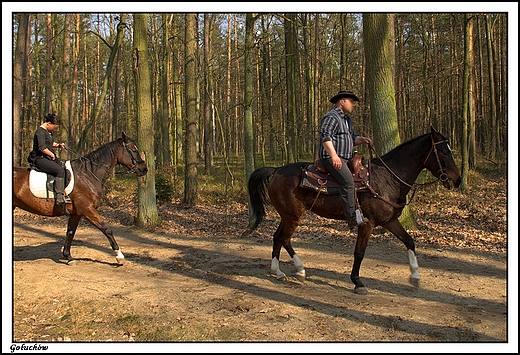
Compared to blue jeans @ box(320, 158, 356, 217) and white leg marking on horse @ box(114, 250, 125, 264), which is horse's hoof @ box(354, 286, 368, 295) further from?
white leg marking on horse @ box(114, 250, 125, 264)

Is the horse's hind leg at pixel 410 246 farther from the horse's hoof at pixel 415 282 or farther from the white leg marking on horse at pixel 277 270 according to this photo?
the white leg marking on horse at pixel 277 270

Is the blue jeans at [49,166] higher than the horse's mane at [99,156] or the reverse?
the reverse

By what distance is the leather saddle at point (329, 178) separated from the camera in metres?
6.08

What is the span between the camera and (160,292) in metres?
5.94

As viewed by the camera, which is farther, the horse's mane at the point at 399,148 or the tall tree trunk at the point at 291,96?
the tall tree trunk at the point at 291,96

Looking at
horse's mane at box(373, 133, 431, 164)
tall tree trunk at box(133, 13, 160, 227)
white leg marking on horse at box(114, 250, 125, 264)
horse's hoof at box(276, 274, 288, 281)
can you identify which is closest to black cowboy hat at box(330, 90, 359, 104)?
horse's mane at box(373, 133, 431, 164)

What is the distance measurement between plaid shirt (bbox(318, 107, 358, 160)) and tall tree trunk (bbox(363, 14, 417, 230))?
3594 millimetres

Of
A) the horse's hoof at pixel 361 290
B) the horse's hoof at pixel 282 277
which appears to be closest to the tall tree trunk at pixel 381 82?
the horse's hoof at pixel 361 290

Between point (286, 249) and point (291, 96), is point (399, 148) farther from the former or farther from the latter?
point (291, 96)

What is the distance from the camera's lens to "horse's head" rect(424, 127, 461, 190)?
5.82 metres

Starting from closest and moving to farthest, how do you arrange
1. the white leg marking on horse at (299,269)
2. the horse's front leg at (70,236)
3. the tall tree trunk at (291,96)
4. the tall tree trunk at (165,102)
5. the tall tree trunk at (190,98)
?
the white leg marking on horse at (299,269) < the horse's front leg at (70,236) < the tall tree trunk at (190,98) < the tall tree trunk at (291,96) < the tall tree trunk at (165,102)

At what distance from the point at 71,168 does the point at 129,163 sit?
41.1 inches

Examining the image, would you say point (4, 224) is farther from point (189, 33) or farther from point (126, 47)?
point (126, 47)

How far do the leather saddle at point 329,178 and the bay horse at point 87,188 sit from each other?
352 centimetres
